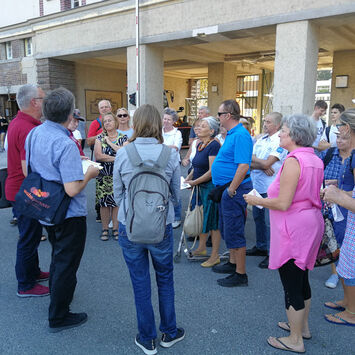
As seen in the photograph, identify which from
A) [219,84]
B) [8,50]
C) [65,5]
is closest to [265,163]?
[219,84]

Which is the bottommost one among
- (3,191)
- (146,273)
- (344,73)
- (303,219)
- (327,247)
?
(146,273)

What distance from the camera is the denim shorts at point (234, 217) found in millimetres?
3355

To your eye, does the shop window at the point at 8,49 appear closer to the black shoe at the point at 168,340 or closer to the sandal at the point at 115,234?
the sandal at the point at 115,234

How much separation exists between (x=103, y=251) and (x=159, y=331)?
1.80 m

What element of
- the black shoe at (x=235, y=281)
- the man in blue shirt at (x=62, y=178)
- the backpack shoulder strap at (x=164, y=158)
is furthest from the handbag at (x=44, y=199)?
the black shoe at (x=235, y=281)

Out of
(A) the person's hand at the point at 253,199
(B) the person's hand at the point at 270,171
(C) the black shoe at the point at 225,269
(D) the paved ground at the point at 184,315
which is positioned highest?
(A) the person's hand at the point at 253,199

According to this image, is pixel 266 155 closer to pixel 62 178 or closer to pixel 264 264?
pixel 264 264

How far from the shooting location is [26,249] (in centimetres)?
312

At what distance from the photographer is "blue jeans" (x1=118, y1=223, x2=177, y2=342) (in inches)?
90.0

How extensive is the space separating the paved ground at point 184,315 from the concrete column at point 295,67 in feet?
15.6

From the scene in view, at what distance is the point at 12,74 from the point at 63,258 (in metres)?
14.0

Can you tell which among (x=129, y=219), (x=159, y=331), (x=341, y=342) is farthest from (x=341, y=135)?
(x=159, y=331)

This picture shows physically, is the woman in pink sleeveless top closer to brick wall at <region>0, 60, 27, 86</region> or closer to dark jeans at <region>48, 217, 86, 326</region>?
dark jeans at <region>48, 217, 86, 326</region>

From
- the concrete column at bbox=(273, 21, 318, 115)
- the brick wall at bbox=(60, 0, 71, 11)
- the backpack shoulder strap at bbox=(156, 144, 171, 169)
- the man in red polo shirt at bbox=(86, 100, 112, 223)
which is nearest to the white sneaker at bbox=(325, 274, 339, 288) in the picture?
the backpack shoulder strap at bbox=(156, 144, 171, 169)
